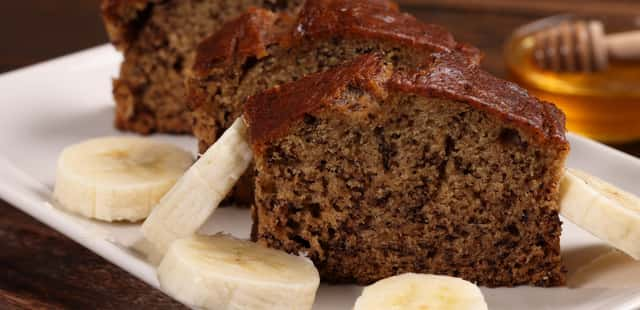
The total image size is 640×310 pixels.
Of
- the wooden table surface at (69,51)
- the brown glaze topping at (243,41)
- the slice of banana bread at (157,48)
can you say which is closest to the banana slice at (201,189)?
the wooden table surface at (69,51)

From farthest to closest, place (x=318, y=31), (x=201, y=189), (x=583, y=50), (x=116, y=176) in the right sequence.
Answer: (x=583, y=50) → (x=116, y=176) → (x=318, y=31) → (x=201, y=189)

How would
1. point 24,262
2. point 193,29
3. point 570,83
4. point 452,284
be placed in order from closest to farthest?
point 452,284, point 24,262, point 193,29, point 570,83

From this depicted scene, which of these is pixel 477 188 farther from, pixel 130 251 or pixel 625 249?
pixel 130 251

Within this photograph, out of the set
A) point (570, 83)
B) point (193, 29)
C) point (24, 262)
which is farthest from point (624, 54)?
point (24, 262)

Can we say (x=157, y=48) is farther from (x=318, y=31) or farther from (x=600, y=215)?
(x=600, y=215)

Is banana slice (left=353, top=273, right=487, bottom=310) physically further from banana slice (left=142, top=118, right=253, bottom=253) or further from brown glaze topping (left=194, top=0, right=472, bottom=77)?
brown glaze topping (left=194, top=0, right=472, bottom=77)

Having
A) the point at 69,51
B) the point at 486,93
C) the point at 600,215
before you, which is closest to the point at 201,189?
the point at 486,93
